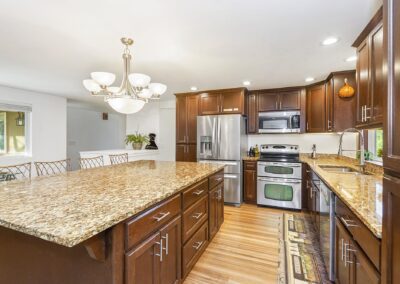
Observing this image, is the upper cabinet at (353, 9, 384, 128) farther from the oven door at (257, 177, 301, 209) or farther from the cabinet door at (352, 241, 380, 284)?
the oven door at (257, 177, 301, 209)

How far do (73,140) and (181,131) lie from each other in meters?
4.43

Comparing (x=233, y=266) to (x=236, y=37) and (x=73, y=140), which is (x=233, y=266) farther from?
(x=73, y=140)

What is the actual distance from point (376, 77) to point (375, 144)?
4.85 feet

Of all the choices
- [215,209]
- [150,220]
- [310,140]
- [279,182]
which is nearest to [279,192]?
[279,182]

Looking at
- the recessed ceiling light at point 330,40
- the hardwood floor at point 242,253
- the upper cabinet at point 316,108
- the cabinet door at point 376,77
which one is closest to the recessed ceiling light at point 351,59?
the recessed ceiling light at point 330,40

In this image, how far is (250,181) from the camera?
3.89m

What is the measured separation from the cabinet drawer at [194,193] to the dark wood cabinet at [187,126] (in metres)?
2.21

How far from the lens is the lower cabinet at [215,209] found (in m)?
2.41

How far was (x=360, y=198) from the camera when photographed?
1.35 m

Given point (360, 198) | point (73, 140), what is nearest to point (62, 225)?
point (360, 198)

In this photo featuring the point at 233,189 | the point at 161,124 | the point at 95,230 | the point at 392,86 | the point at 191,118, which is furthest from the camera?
the point at 161,124

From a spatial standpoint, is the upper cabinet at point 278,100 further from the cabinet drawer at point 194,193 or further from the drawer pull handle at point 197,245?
the drawer pull handle at point 197,245

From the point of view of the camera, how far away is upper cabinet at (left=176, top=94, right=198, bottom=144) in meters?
4.43

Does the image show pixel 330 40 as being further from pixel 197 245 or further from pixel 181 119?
pixel 181 119
